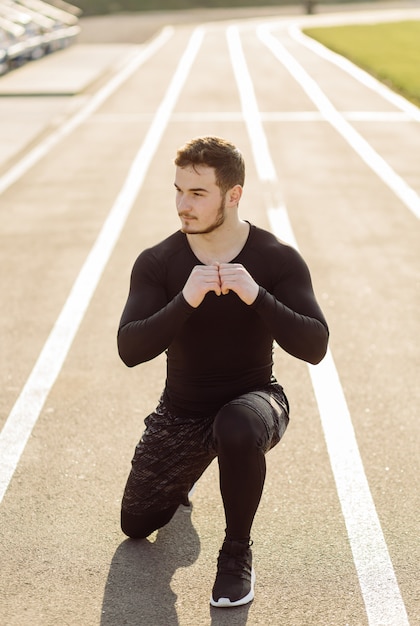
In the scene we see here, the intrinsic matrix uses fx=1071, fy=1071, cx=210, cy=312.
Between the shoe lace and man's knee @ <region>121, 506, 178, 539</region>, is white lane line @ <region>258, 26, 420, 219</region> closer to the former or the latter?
man's knee @ <region>121, 506, 178, 539</region>

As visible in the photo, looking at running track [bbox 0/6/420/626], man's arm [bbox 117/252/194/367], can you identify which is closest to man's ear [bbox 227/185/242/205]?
man's arm [bbox 117/252/194/367]

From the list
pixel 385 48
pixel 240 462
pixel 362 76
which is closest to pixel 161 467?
pixel 240 462

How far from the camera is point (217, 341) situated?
4719 mm

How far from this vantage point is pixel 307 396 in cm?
702

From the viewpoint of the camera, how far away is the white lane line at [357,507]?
444 cm

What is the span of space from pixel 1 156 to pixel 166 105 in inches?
245

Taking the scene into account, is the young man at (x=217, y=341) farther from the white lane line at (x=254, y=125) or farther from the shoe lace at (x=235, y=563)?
the white lane line at (x=254, y=125)

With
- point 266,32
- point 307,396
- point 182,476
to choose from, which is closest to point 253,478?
point 182,476

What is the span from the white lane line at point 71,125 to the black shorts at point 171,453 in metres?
9.81

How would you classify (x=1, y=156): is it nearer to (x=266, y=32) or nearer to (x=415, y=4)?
(x=266, y=32)

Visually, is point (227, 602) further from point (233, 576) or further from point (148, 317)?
point (148, 317)

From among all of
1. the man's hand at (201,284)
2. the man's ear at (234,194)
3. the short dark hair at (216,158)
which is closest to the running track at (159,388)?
the man's hand at (201,284)

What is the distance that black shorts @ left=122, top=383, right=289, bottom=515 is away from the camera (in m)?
4.76

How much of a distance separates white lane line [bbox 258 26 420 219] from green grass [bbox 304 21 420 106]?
6.33 ft
